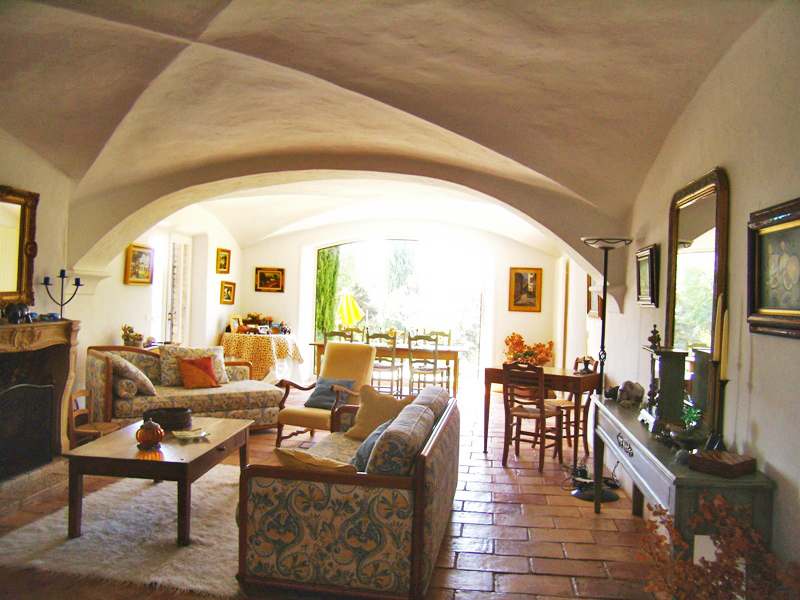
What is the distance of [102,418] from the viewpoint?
18.6 ft

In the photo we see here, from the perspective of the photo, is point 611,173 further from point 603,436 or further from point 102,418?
point 102,418

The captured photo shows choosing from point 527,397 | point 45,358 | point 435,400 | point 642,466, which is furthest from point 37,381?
point 642,466

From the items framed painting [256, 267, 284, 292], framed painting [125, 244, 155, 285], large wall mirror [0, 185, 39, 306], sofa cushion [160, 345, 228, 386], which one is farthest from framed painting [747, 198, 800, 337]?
framed painting [256, 267, 284, 292]

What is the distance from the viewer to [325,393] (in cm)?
591

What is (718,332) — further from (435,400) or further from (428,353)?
(428,353)

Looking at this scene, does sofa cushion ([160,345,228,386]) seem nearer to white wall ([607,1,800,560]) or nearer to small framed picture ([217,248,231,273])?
small framed picture ([217,248,231,273])

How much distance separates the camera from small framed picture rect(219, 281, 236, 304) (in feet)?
31.3

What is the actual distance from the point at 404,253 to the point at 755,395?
29.1 feet

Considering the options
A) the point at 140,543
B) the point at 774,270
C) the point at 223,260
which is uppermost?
the point at 223,260

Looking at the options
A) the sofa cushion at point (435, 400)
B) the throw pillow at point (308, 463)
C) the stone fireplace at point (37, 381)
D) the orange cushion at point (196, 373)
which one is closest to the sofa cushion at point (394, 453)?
the throw pillow at point (308, 463)

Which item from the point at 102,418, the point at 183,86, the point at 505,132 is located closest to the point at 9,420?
the point at 102,418

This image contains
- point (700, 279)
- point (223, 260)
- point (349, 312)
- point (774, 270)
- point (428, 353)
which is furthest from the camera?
point (349, 312)

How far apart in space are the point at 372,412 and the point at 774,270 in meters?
2.97

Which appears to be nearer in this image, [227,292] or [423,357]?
[423,357]
